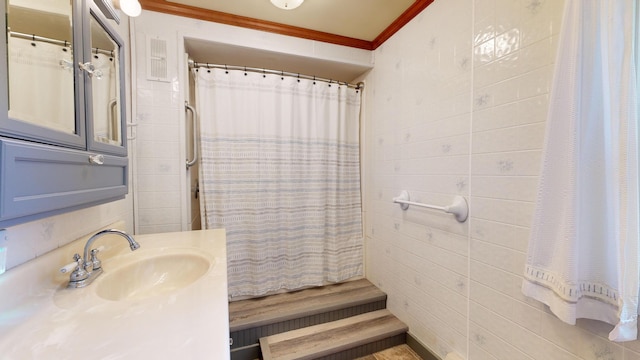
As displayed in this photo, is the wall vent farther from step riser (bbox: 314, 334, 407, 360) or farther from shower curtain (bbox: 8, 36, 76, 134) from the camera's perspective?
step riser (bbox: 314, 334, 407, 360)

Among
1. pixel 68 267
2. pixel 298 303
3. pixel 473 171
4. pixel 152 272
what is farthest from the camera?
pixel 298 303

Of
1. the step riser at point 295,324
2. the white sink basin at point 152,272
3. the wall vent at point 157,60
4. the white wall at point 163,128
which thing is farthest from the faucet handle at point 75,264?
the wall vent at point 157,60

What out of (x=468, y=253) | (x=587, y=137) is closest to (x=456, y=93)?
(x=587, y=137)

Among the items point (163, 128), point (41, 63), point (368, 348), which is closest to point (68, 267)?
point (41, 63)

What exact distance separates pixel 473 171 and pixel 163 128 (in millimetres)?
1839

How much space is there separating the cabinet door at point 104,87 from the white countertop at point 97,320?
42 centimetres

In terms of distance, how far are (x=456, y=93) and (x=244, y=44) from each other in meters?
1.44

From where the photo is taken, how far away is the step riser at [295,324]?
1543mm

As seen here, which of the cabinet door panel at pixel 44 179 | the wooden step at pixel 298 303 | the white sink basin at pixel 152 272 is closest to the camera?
the cabinet door panel at pixel 44 179

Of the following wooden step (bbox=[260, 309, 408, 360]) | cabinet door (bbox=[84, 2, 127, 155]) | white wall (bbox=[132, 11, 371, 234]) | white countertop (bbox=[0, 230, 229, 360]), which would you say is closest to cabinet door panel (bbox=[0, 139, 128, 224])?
cabinet door (bbox=[84, 2, 127, 155])

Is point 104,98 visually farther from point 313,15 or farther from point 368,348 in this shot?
point 368,348

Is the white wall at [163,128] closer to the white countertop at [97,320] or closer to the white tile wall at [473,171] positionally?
the white countertop at [97,320]

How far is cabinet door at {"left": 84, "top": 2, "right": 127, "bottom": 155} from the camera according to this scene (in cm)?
77

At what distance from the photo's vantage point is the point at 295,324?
1.65m
